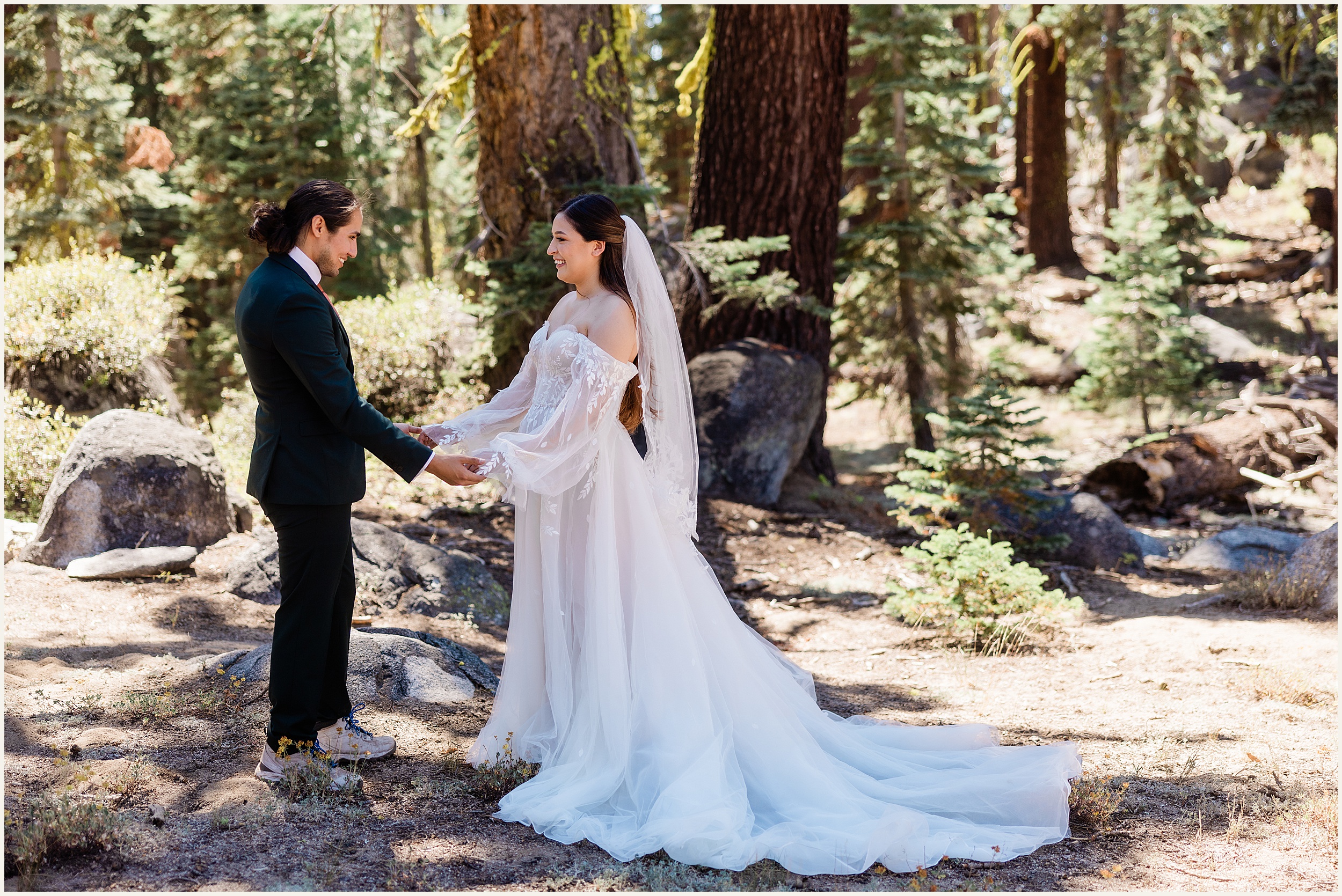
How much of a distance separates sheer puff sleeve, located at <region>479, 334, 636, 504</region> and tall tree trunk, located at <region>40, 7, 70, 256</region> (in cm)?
1185

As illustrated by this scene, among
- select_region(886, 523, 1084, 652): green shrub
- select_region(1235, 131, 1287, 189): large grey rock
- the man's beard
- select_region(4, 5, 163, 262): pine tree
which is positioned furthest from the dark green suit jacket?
select_region(1235, 131, 1287, 189): large grey rock

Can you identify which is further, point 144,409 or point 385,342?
point 385,342

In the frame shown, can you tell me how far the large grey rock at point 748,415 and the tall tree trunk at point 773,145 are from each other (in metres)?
0.49

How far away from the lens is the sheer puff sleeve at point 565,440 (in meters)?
3.98

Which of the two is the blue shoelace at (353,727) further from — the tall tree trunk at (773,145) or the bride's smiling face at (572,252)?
the tall tree trunk at (773,145)

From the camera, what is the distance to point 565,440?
4035 mm

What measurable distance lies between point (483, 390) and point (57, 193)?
8666 mm

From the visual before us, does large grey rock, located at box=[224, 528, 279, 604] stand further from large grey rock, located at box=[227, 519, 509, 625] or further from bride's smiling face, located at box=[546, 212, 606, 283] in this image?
bride's smiling face, located at box=[546, 212, 606, 283]

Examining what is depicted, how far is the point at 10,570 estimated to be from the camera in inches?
253

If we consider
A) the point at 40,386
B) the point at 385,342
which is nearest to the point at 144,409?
the point at 40,386

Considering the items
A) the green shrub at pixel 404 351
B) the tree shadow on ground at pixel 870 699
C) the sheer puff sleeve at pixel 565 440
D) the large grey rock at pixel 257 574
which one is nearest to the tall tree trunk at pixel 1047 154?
the green shrub at pixel 404 351

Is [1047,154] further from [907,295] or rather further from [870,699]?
[870,699]

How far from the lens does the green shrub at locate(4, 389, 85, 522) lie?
762 cm

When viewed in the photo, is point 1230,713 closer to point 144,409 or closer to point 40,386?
point 144,409
